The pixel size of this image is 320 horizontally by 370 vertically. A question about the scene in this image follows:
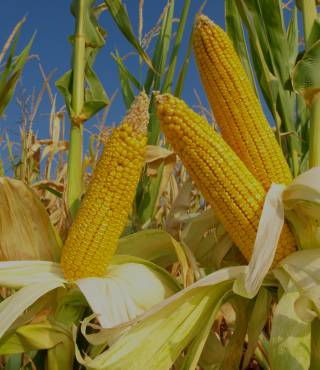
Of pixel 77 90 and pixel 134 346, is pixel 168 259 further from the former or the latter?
pixel 77 90

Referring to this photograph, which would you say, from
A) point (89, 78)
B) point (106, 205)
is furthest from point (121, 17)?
point (106, 205)

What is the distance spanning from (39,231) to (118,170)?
1.29 feet

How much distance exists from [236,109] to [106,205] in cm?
58

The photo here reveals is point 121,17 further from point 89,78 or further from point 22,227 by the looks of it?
point 22,227

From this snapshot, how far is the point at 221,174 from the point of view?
5.55 ft

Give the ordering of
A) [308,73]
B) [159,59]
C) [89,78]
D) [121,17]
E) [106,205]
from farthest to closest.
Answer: [159,59], [89,78], [121,17], [308,73], [106,205]

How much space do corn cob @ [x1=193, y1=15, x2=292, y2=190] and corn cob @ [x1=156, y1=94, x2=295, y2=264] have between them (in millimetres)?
105

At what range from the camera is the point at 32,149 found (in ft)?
12.6

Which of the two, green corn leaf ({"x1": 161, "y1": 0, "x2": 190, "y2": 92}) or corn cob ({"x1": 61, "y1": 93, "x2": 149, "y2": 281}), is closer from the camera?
corn cob ({"x1": 61, "y1": 93, "x2": 149, "y2": 281})

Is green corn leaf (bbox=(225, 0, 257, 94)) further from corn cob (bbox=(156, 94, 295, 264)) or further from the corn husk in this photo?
the corn husk

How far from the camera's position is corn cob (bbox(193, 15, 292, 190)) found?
5.90ft

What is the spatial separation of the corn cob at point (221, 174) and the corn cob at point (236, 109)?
10 cm

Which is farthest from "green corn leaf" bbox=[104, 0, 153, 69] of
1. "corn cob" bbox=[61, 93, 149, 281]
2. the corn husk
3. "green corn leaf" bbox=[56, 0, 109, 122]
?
the corn husk

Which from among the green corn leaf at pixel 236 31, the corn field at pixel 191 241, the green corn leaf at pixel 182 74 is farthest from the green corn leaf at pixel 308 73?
the green corn leaf at pixel 182 74
